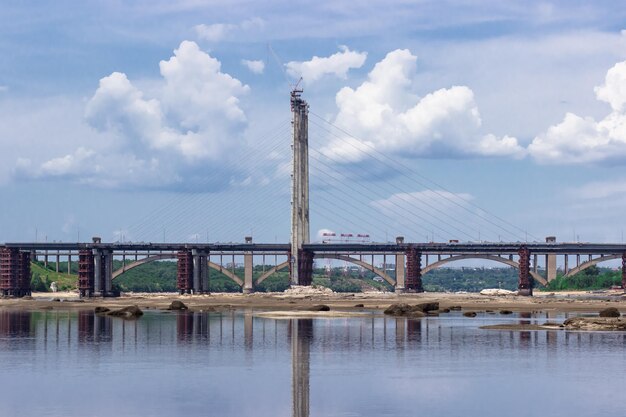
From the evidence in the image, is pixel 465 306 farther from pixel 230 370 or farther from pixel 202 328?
pixel 230 370

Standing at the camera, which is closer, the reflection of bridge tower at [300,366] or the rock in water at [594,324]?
the reflection of bridge tower at [300,366]

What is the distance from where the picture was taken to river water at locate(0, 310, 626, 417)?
4853 cm


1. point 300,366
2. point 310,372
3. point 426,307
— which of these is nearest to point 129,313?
point 426,307

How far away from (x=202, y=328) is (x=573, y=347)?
37833mm

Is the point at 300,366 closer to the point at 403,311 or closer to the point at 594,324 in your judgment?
the point at 594,324

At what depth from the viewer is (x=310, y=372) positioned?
6181 cm

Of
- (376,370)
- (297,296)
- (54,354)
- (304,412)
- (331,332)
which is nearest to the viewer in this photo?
(304,412)

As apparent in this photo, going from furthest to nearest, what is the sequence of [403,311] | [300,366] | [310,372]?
[403,311] < [300,366] < [310,372]

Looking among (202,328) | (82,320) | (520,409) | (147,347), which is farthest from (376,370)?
(82,320)

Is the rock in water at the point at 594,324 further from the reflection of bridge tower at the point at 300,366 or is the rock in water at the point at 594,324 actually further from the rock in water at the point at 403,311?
the rock in water at the point at 403,311

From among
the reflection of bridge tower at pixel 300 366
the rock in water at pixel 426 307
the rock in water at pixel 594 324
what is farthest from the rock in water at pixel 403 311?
the rock in water at pixel 594 324

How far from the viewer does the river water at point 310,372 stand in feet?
159

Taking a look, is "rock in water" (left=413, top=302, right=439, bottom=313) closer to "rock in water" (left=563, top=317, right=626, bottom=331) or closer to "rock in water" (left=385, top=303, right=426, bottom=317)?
"rock in water" (left=385, top=303, right=426, bottom=317)

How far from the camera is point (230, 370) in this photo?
6284 cm
